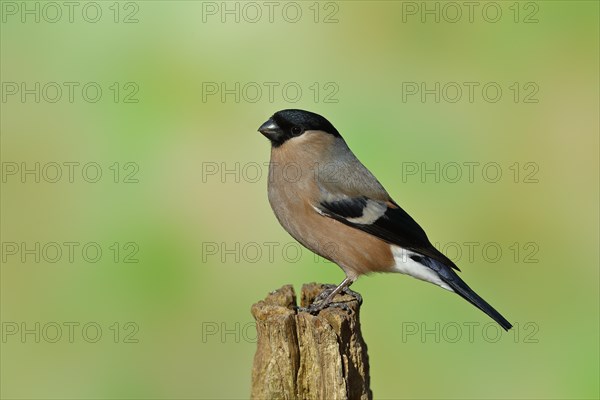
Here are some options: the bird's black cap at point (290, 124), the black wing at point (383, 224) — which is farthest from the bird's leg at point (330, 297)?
the bird's black cap at point (290, 124)

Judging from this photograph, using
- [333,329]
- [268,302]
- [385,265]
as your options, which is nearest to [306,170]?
[385,265]

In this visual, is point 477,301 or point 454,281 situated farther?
point 454,281

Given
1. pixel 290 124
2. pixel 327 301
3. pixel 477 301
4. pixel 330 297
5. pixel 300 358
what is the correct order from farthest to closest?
pixel 290 124
pixel 477 301
pixel 330 297
pixel 327 301
pixel 300 358

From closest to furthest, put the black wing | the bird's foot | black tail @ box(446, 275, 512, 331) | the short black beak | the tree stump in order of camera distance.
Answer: the tree stump < the bird's foot < black tail @ box(446, 275, 512, 331) < the black wing < the short black beak

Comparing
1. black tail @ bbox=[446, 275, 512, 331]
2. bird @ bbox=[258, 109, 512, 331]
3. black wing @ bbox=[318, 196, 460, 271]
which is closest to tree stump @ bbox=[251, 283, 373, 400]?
bird @ bbox=[258, 109, 512, 331]

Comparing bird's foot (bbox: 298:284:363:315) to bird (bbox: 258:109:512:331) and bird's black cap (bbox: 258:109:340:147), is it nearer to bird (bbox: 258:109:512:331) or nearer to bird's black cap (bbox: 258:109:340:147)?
bird (bbox: 258:109:512:331)

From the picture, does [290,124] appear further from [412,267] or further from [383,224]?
[412,267]

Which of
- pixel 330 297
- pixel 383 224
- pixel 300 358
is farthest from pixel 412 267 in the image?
pixel 300 358
